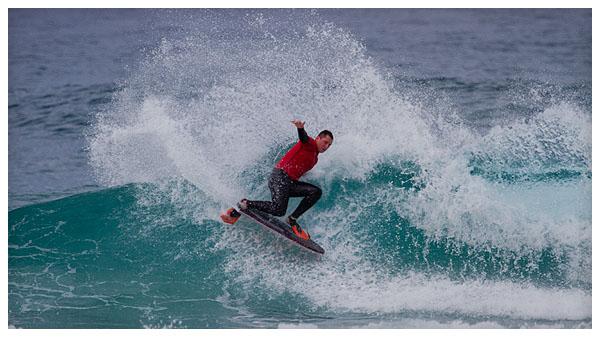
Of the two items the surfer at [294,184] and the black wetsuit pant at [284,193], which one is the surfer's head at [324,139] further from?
the black wetsuit pant at [284,193]

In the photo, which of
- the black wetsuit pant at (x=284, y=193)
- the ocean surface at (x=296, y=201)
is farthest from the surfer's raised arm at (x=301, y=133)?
the ocean surface at (x=296, y=201)

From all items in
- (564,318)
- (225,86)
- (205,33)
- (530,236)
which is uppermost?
(205,33)

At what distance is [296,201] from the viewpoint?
7.66m

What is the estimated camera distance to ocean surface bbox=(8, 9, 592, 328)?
6730 mm

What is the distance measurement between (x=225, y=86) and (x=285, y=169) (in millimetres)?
2635

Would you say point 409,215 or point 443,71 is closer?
point 409,215

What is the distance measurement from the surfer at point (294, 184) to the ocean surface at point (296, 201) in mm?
439

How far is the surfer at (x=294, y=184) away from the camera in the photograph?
6633 mm

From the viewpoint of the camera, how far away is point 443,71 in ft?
39.5

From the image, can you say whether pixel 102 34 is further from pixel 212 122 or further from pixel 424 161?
pixel 424 161

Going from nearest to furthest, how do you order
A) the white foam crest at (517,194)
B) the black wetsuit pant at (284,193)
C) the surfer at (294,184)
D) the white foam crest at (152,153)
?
the surfer at (294,184), the black wetsuit pant at (284,193), the white foam crest at (517,194), the white foam crest at (152,153)

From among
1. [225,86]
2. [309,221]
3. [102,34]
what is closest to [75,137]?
[102,34]

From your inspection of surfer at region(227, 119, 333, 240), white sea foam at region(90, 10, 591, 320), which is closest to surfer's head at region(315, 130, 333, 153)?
surfer at region(227, 119, 333, 240)

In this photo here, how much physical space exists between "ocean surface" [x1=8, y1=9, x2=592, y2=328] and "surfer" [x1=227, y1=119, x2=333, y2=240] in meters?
0.44
